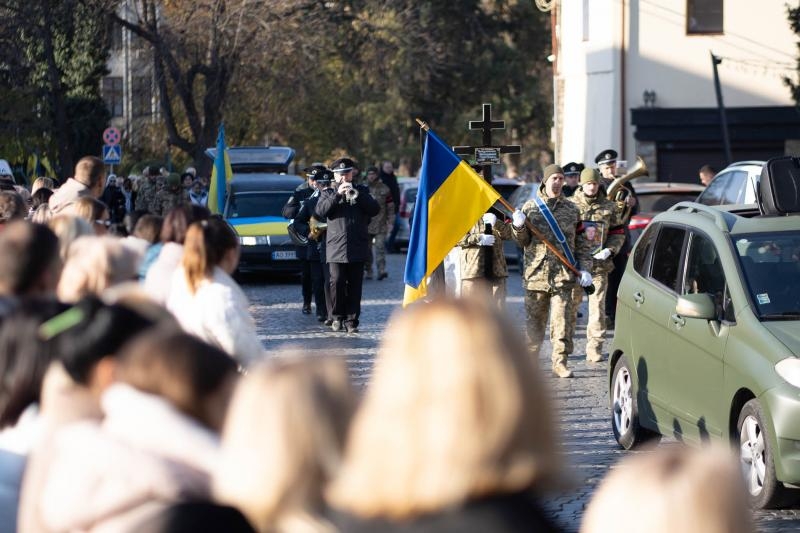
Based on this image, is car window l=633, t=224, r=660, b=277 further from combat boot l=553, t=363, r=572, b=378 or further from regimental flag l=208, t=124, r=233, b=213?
regimental flag l=208, t=124, r=233, b=213

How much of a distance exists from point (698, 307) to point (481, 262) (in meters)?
5.43

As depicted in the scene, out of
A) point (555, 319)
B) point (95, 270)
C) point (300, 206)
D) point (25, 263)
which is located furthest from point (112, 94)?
point (95, 270)

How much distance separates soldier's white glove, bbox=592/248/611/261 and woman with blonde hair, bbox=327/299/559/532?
38.0 ft

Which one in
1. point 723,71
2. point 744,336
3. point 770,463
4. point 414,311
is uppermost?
point 723,71

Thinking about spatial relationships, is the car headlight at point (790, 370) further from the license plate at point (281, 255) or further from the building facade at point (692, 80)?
the building facade at point (692, 80)

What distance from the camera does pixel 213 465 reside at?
134 inches

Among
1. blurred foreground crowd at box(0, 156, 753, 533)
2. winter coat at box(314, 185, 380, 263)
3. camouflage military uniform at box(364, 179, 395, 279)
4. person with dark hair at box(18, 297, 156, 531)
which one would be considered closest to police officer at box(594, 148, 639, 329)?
winter coat at box(314, 185, 380, 263)

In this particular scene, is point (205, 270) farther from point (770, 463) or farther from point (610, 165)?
point (610, 165)

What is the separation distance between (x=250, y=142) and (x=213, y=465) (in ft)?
152

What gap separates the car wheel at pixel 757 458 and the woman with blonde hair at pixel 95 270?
359 centimetres

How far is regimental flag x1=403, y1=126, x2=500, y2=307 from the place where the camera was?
43.3 feet

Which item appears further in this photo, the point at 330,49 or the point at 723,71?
the point at 330,49

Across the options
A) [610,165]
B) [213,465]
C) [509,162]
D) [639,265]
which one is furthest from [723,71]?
[509,162]

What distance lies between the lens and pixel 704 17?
34.7m
